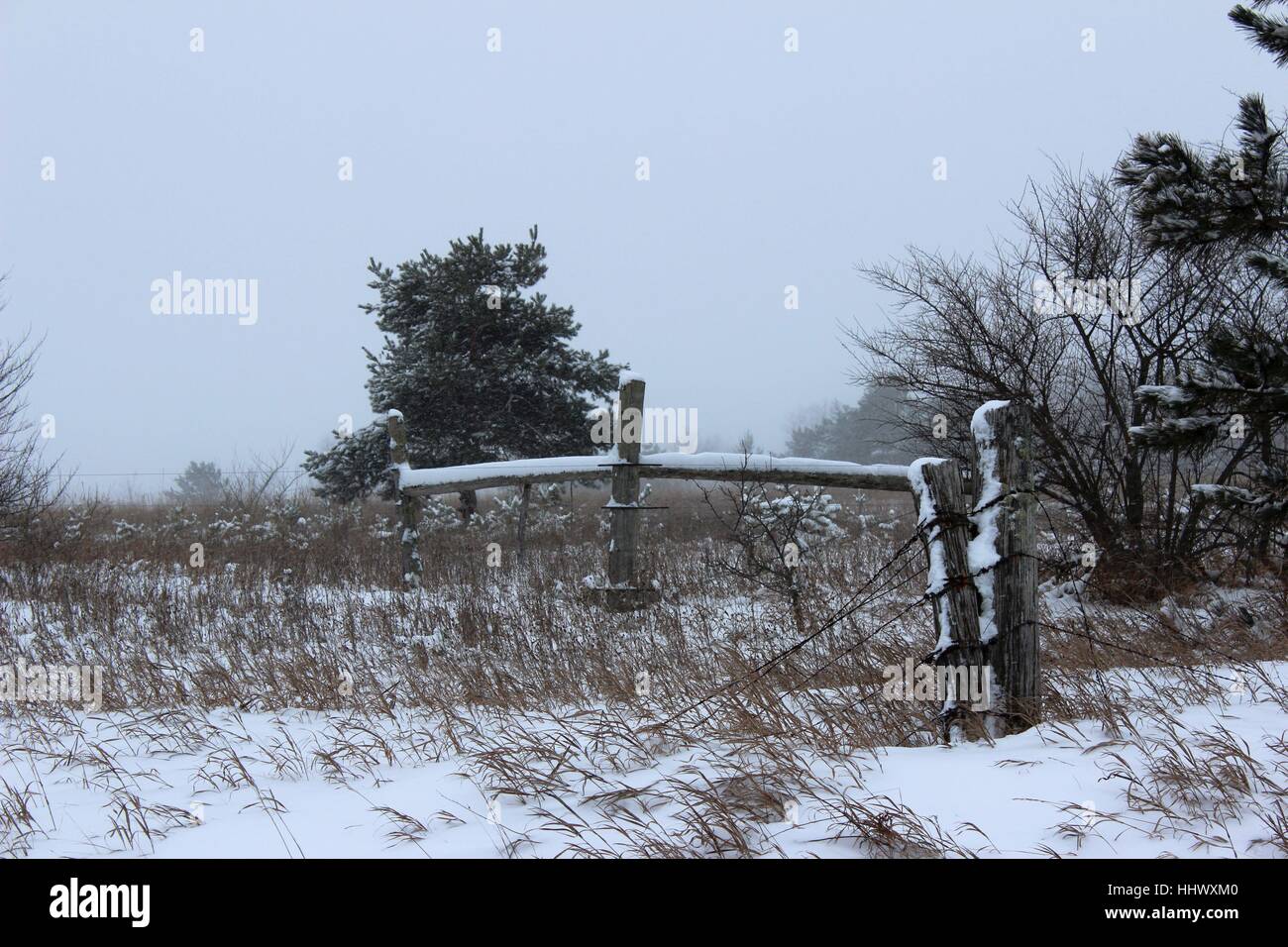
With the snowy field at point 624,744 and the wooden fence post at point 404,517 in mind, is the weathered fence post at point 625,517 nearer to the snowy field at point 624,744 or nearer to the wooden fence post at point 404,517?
the snowy field at point 624,744

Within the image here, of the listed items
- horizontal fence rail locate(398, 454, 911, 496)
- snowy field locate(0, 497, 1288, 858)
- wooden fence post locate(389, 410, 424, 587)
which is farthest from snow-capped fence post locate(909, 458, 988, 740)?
wooden fence post locate(389, 410, 424, 587)

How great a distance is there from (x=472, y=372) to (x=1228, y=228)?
13.0 meters

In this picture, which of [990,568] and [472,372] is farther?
[472,372]

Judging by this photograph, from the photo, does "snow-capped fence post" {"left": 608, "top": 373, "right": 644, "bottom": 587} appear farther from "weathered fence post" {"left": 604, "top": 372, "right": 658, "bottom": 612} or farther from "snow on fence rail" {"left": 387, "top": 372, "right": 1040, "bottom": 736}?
"snow on fence rail" {"left": 387, "top": 372, "right": 1040, "bottom": 736}

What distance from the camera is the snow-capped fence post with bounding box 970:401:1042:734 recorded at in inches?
128

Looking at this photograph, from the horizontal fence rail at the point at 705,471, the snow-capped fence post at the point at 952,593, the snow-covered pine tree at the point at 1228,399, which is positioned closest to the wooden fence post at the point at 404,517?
the horizontal fence rail at the point at 705,471

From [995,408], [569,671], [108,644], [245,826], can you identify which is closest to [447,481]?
[108,644]

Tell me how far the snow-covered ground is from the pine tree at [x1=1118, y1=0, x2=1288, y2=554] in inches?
73.1

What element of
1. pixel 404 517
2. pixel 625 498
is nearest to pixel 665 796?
pixel 625 498

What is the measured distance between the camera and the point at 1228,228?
4.78 meters

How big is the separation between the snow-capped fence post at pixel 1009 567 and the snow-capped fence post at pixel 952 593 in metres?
0.06

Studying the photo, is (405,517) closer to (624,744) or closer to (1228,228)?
(624,744)

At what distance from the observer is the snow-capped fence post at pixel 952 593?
3264mm
